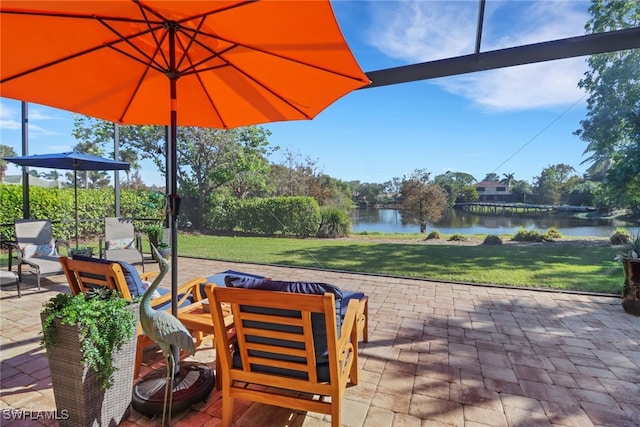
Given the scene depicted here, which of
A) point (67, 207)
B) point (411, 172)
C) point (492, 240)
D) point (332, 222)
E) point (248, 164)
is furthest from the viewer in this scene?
point (411, 172)

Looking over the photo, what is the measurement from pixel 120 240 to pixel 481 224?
11.0m

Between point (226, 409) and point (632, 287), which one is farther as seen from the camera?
point (632, 287)

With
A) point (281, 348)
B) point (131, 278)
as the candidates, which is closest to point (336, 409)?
point (281, 348)

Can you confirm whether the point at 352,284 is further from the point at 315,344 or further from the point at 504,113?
the point at 504,113

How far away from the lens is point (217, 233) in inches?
444

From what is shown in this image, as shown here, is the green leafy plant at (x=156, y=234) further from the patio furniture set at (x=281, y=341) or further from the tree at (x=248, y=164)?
the tree at (x=248, y=164)

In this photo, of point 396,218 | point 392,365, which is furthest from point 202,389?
point 396,218

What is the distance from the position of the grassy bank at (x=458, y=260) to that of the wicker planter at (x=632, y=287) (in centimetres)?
93

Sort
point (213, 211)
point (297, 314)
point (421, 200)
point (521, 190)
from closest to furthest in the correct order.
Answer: point (297, 314)
point (521, 190)
point (213, 211)
point (421, 200)

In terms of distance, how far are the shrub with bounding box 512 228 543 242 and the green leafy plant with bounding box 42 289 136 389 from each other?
408 inches

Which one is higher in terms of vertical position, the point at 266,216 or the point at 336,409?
the point at 266,216

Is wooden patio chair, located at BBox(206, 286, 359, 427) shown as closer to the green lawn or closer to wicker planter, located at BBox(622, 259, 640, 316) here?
wicker planter, located at BBox(622, 259, 640, 316)

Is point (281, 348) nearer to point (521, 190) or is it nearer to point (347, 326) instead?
point (347, 326)

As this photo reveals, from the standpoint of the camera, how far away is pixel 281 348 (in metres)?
1.53
